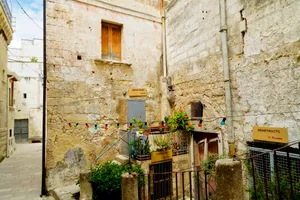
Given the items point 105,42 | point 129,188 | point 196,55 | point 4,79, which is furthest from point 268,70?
point 4,79

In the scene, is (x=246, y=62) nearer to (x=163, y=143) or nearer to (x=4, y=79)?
(x=163, y=143)

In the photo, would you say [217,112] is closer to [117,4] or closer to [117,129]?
[117,129]

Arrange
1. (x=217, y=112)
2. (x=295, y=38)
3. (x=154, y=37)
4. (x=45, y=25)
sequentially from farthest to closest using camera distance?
(x=154, y=37) < (x=45, y=25) < (x=217, y=112) < (x=295, y=38)

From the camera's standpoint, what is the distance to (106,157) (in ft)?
20.9

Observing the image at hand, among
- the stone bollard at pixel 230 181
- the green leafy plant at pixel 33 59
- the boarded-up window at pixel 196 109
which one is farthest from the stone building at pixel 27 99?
the stone bollard at pixel 230 181

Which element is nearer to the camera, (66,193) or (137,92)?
(66,193)

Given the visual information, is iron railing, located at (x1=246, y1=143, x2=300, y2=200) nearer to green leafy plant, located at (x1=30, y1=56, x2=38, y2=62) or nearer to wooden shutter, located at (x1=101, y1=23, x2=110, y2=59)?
wooden shutter, located at (x1=101, y1=23, x2=110, y2=59)

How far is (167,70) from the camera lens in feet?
25.0

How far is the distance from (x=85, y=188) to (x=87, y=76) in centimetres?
323

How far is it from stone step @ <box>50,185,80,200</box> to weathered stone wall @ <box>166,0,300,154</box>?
4.00m

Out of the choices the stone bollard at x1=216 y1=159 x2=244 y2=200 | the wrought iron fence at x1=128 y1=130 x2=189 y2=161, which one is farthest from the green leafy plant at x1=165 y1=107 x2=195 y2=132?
the stone bollard at x1=216 y1=159 x2=244 y2=200

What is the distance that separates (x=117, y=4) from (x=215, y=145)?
18.4 feet

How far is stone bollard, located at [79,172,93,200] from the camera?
15.5 feet

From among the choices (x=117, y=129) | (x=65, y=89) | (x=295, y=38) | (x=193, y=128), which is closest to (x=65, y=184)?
(x=117, y=129)
